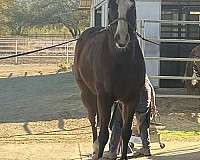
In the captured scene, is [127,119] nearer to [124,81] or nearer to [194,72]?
[124,81]

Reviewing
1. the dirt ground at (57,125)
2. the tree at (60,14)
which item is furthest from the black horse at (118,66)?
the tree at (60,14)

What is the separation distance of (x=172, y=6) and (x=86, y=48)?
25.9 feet

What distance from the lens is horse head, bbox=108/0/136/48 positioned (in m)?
4.54

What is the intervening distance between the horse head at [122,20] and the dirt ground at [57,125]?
223 cm

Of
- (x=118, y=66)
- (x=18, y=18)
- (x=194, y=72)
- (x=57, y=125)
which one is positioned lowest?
(x=57, y=125)

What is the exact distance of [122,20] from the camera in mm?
4586

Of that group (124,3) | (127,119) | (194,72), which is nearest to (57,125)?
(127,119)

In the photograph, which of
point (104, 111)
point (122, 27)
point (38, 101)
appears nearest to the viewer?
point (122, 27)

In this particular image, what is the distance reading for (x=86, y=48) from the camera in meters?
5.96

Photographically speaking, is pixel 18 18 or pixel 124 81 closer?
pixel 124 81

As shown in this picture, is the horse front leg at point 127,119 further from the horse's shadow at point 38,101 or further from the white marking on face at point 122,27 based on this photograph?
the horse's shadow at point 38,101

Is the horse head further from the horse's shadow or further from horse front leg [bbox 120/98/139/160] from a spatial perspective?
the horse's shadow

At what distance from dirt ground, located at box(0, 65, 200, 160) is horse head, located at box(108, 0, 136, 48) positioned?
2.23m

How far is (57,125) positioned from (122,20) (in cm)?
433
